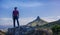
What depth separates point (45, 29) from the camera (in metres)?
16.1

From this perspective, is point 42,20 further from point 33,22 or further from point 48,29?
point 48,29

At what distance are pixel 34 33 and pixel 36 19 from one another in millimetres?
4067

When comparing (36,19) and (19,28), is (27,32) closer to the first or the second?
(19,28)

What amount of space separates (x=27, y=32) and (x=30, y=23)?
3.55m

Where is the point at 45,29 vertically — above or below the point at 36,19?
below

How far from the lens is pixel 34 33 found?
1605 centimetres

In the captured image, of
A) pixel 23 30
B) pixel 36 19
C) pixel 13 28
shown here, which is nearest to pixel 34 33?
pixel 23 30

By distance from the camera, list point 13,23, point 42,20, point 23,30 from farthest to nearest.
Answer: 1. point 42,20
2. point 13,23
3. point 23,30

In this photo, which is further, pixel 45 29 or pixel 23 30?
pixel 23 30

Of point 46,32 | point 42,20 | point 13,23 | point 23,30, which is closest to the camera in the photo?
point 46,32

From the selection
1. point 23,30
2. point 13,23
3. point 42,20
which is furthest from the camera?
point 42,20

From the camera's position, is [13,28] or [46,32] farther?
[13,28]

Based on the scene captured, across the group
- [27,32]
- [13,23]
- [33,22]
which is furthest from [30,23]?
[27,32]

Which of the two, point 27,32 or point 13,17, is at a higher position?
point 13,17
